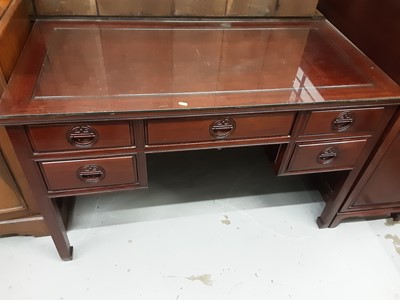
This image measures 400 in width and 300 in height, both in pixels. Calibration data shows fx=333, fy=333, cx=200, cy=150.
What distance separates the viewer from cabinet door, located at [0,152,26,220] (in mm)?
1068

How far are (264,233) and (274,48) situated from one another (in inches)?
29.1

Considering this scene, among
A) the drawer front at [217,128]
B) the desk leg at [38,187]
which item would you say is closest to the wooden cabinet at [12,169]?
the desk leg at [38,187]

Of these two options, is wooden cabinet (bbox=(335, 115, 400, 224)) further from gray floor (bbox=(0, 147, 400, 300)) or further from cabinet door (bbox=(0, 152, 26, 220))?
cabinet door (bbox=(0, 152, 26, 220))

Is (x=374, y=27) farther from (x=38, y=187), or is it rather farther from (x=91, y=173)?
(x=38, y=187)

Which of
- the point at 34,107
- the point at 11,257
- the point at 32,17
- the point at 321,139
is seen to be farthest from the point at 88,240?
the point at 321,139

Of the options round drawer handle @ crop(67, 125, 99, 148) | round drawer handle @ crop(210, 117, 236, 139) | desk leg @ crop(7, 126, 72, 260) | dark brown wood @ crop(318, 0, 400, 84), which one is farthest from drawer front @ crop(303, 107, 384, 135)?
desk leg @ crop(7, 126, 72, 260)

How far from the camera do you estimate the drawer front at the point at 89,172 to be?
0.94m

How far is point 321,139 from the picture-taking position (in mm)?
1059

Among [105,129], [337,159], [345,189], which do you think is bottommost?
[345,189]

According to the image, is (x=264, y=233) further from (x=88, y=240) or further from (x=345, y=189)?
(x=88, y=240)

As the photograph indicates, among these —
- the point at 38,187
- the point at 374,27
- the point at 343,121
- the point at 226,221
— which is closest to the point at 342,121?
the point at 343,121

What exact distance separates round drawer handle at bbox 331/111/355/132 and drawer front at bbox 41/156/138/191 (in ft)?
2.02

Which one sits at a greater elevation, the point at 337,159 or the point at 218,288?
the point at 337,159

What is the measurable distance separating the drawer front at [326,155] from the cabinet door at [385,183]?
110mm
